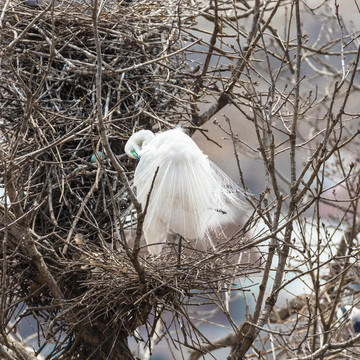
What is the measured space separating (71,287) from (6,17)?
159 cm

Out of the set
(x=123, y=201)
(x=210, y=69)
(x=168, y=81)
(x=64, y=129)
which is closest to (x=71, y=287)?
(x=123, y=201)

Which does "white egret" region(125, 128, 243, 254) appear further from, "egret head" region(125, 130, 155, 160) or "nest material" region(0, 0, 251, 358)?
"nest material" region(0, 0, 251, 358)

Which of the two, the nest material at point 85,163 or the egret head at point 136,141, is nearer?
the nest material at point 85,163

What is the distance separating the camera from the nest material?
2.94 metres

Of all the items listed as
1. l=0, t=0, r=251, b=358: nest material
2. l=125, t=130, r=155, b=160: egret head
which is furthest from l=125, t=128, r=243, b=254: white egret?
l=0, t=0, r=251, b=358: nest material

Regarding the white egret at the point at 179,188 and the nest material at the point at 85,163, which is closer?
the nest material at the point at 85,163

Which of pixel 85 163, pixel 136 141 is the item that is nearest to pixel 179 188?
pixel 136 141

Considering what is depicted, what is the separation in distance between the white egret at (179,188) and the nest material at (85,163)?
0.16 m

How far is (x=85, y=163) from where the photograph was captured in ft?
11.4

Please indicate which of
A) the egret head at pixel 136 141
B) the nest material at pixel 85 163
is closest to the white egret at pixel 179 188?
the egret head at pixel 136 141

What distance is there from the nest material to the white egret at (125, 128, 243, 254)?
157 millimetres

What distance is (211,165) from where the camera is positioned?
332 centimetres

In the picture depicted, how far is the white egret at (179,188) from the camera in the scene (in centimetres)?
310

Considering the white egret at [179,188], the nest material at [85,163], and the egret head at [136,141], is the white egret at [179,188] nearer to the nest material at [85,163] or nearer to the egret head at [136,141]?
the egret head at [136,141]
